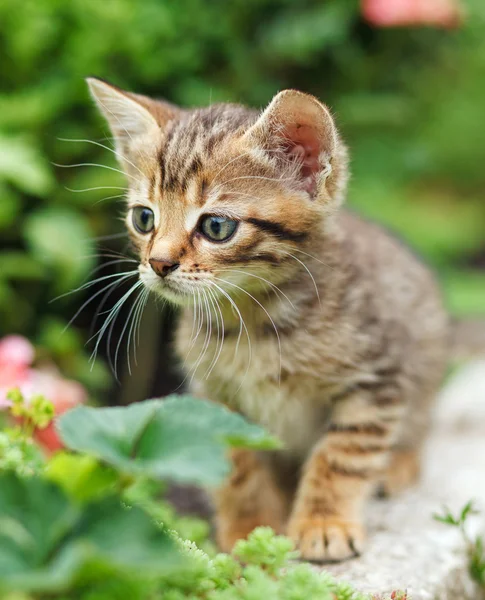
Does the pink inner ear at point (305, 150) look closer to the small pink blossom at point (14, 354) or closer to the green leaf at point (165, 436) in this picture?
the green leaf at point (165, 436)

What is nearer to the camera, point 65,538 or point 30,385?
point 65,538

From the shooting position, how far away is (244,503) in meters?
2.46

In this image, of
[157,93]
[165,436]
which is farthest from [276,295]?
[157,93]

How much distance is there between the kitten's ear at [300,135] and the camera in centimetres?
197

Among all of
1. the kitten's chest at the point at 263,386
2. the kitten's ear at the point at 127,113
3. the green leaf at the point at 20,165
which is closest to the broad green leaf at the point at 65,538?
the kitten's chest at the point at 263,386

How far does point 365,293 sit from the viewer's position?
2.43 meters

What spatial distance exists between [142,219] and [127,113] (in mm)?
360

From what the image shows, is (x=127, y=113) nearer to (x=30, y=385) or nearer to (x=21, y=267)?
(x=30, y=385)

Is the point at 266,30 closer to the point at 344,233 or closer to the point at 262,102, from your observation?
the point at 262,102

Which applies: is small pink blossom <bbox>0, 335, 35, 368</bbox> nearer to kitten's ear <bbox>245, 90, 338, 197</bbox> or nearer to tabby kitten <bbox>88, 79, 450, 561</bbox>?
tabby kitten <bbox>88, 79, 450, 561</bbox>

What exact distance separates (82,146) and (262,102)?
1182mm

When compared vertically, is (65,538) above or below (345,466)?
above

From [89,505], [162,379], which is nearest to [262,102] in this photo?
[162,379]

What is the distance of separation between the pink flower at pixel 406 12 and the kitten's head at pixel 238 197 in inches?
101
